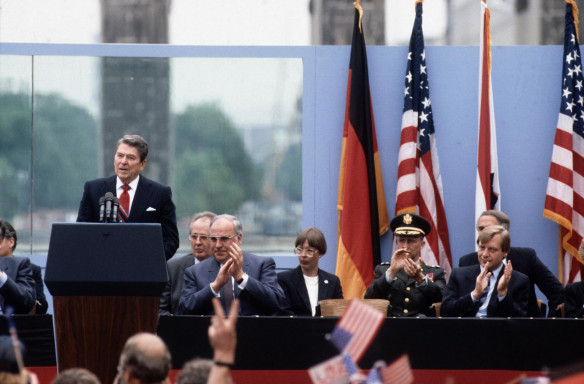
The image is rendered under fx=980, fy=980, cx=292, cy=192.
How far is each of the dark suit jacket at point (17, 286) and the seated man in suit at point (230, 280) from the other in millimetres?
943

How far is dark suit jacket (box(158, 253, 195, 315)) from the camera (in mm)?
6555

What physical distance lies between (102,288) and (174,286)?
6.81 feet

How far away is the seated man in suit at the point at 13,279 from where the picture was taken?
5809mm

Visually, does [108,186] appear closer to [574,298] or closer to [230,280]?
[230,280]

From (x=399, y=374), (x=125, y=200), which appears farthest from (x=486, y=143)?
(x=399, y=374)

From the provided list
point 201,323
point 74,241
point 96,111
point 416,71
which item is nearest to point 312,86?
point 416,71

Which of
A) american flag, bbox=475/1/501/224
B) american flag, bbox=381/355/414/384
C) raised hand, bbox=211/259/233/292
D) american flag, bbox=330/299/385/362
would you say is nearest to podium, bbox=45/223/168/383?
raised hand, bbox=211/259/233/292

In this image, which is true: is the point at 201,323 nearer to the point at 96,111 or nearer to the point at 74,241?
the point at 74,241

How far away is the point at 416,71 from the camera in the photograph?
25.9 ft

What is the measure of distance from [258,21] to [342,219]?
1838mm

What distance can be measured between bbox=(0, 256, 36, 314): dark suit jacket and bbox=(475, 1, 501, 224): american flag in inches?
138

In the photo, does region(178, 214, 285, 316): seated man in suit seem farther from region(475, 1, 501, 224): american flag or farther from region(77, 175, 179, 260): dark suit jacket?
region(475, 1, 501, 224): american flag

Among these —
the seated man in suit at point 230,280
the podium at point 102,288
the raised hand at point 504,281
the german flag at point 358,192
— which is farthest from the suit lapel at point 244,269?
the german flag at point 358,192

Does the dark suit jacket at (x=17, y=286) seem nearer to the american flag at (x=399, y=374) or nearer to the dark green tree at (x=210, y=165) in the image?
the dark green tree at (x=210, y=165)
